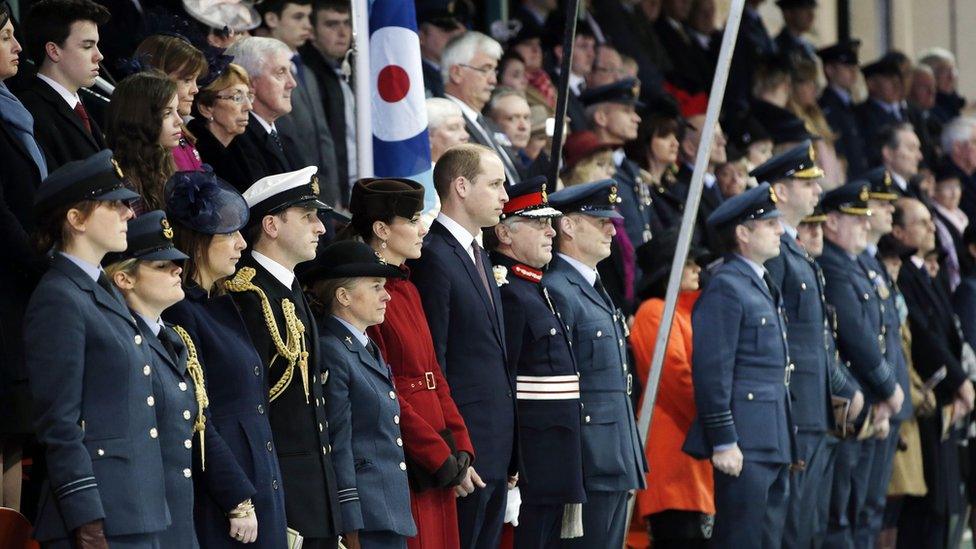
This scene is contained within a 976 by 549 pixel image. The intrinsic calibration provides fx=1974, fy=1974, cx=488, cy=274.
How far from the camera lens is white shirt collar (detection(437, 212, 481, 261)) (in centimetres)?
708

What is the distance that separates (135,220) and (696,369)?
11.8 ft

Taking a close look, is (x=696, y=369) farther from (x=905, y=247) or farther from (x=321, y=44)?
(x=905, y=247)

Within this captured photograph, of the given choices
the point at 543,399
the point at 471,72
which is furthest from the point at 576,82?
the point at 543,399

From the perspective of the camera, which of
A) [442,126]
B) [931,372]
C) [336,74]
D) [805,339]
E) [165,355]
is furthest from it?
[931,372]

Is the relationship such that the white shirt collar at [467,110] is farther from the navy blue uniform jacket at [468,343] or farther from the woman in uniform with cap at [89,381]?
the woman in uniform with cap at [89,381]

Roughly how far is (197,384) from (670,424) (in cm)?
367

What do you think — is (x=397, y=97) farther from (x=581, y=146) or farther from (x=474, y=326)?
(x=581, y=146)

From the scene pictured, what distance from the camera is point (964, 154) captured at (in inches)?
565

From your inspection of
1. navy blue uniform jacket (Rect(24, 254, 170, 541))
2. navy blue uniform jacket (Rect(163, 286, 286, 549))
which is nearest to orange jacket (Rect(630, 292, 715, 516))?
navy blue uniform jacket (Rect(163, 286, 286, 549))

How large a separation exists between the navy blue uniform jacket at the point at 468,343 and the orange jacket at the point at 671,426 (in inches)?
71.7

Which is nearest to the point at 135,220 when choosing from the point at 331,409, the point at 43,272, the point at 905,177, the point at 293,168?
the point at 43,272

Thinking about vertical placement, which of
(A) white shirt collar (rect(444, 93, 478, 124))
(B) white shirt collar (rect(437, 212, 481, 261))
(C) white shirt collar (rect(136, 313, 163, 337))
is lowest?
(A) white shirt collar (rect(444, 93, 478, 124))

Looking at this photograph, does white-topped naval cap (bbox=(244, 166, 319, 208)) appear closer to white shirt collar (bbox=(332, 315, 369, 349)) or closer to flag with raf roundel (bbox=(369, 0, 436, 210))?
white shirt collar (bbox=(332, 315, 369, 349))

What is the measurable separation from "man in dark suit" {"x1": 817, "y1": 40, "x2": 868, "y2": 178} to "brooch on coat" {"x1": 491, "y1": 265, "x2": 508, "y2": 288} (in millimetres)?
6596
